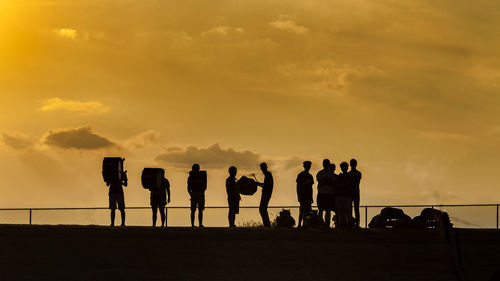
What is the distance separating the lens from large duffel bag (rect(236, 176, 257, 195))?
103ft

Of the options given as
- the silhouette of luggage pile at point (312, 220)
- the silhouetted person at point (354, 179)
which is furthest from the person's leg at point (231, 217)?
the silhouetted person at point (354, 179)

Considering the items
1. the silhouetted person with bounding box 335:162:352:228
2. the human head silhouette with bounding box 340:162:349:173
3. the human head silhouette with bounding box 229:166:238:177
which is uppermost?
the human head silhouette with bounding box 229:166:238:177

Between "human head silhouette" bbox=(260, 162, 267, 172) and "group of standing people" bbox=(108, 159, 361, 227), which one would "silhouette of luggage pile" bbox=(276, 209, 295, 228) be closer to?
"group of standing people" bbox=(108, 159, 361, 227)

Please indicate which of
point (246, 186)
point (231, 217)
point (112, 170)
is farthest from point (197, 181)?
point (112, 170)

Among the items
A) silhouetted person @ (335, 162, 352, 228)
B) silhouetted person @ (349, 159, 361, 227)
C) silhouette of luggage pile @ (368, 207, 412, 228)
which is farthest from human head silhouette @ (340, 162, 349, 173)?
silhouette of luggage pile @ (368, 207, 412, 228)

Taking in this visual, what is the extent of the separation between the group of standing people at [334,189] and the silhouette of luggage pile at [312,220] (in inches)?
37.4

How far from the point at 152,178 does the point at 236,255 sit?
30.8 feet

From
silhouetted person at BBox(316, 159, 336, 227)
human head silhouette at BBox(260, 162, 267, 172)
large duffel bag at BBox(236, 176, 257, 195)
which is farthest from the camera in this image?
large duffel bag at BBox(236, 176, 257, 195)

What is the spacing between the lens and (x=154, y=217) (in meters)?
31.2

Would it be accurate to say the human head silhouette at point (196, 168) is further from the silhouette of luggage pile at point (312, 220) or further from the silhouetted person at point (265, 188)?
the silhouette of luggage pile at point (312, 220)

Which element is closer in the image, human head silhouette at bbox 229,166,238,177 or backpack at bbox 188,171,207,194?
backpack at bbox 188,171,207,194

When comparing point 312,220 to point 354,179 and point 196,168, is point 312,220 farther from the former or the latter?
point 196,168

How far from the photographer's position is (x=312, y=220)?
3073 cm

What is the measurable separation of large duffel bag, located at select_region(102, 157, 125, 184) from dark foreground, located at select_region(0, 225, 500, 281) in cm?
360
